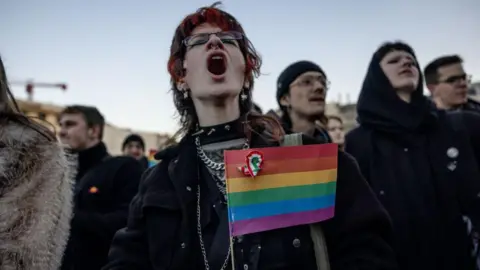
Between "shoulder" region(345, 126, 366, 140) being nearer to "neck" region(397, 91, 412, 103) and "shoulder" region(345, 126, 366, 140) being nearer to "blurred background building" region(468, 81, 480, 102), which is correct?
"neck" region(397, 91, 412, 103)

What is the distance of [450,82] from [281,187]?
3.25 metres

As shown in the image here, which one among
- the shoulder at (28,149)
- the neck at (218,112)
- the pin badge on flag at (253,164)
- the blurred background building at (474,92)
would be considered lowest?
the pin badge on flag at (253,164)

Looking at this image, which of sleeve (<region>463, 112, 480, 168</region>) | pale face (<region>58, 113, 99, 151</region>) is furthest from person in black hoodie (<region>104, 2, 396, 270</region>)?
pale face (<region>58, 113, 99, 151</region>)

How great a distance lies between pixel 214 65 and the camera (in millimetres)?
1854

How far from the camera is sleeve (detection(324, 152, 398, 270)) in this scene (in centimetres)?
159

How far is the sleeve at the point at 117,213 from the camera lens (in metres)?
3.49

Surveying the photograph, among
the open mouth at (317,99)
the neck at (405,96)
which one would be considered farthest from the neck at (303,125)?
the neck at (405,96)

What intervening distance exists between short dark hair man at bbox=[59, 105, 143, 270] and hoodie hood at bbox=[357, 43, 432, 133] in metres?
2.07

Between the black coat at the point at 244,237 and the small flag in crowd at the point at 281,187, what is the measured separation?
0.23 feet

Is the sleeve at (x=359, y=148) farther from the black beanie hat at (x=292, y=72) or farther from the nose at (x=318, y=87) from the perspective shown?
the black beanie hat at (x=292, y=72)

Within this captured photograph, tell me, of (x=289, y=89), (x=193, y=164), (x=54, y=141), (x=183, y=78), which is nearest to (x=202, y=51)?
(x=183, y=78)

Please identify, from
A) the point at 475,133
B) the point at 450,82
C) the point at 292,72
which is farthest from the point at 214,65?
the point at 450,82

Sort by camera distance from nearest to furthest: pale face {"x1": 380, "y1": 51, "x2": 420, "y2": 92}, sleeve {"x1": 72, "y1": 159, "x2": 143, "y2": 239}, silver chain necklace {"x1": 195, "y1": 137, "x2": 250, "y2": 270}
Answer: silver chain necklace {"x1": 195, "y1": 137, "x2": 250, "y2": 270}
pale face {"x1": 380, "y1": 51, "x2": 420, "y2": 92}
sleeve {"x1": 72, "y1": 159, "x2": 143, "y2": 239}

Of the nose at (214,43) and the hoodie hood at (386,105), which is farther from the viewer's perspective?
the hoodie hood at (386,105)
